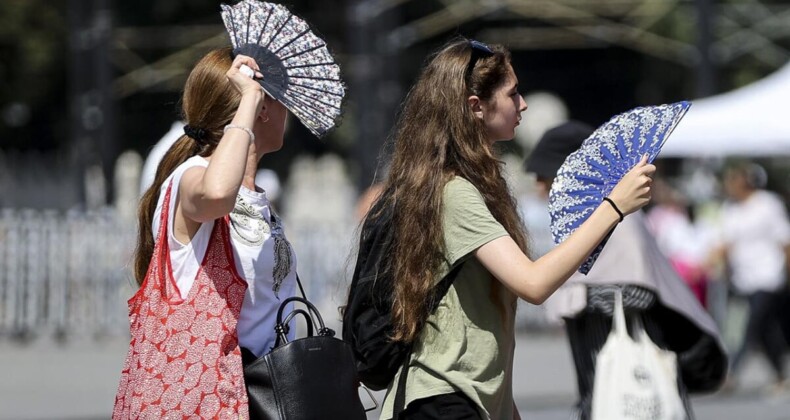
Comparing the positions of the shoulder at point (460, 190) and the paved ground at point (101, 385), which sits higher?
the paved ground at point (101, 385)

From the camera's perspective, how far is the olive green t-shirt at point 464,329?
133 inches

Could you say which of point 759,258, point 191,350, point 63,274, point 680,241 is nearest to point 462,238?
point 191,350

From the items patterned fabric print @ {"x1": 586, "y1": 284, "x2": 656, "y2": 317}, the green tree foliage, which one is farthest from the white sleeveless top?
the green tree foliage

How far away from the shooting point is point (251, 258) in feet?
10.6

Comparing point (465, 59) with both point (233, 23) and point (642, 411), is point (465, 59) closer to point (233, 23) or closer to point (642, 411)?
point (233, 23)

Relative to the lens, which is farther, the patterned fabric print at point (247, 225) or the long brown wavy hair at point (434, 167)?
the long brown wavy hair at point (434, 167)

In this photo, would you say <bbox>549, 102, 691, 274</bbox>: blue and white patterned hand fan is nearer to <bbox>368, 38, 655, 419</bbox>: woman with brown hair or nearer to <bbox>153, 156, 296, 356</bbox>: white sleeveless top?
<bbox>368, 38, 655, 419</bbox>: woman with brown hair

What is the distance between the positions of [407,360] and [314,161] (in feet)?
89.9

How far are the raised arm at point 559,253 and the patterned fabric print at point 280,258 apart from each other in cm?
45

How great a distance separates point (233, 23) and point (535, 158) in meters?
1.93

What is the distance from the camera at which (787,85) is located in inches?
611

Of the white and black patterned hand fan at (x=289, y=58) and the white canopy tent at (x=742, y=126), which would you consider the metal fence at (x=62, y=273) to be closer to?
the white canopy tent at (x=742, y=126)

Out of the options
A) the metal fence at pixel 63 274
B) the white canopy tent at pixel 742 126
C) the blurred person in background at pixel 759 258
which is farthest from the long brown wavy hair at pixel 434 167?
the white canopy tent at pixel 742 126

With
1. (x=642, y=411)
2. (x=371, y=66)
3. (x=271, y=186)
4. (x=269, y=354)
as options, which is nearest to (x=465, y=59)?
(x=269, y=354)
